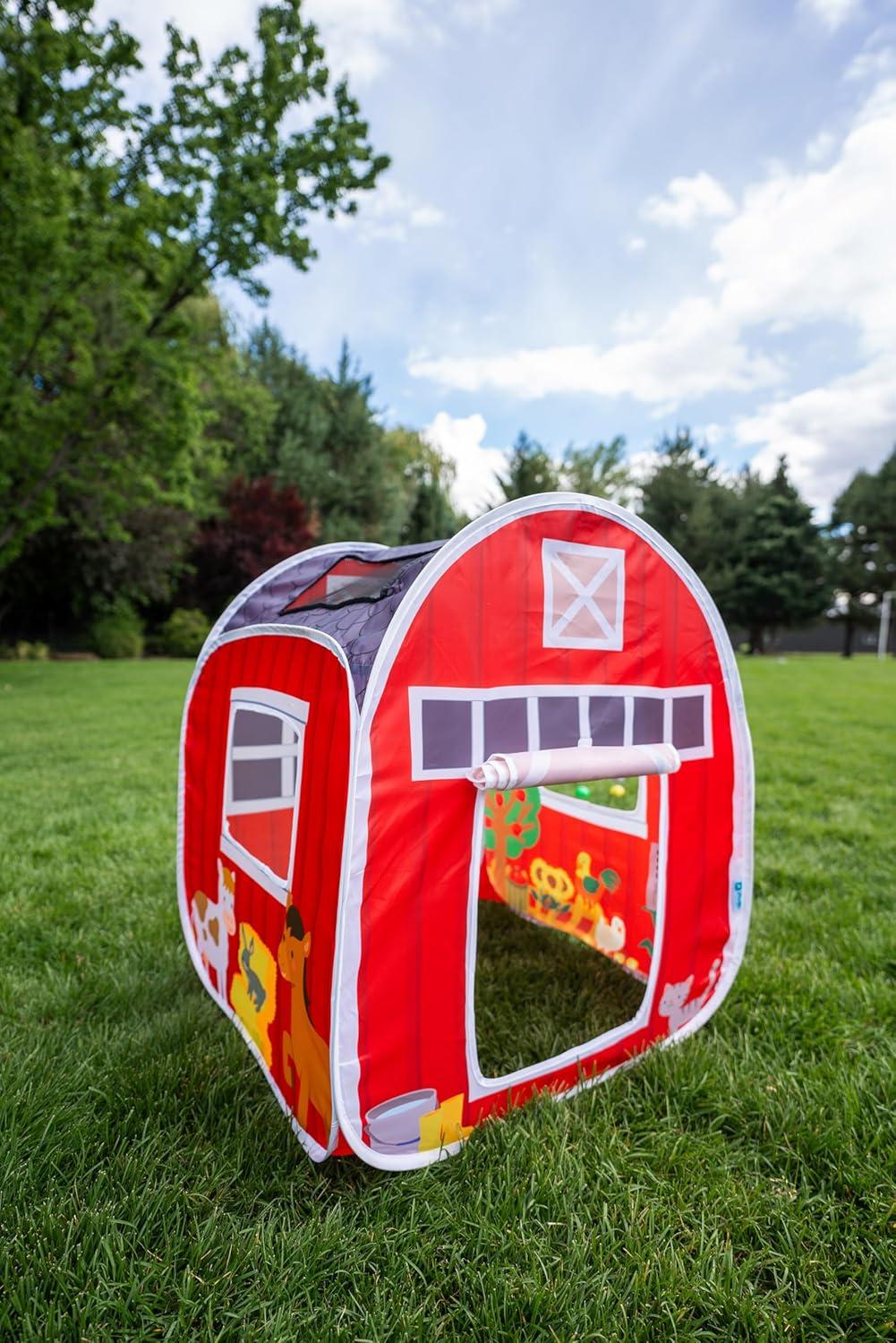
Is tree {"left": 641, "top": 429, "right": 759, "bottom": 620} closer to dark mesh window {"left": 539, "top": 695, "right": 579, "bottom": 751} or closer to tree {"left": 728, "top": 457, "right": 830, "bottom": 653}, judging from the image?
tree {"left": 728, "top": 457, "right": 830, "bottom": 653}

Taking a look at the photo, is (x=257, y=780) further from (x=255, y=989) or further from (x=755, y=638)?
(x=755, y=638)

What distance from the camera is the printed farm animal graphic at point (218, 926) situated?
1921 mm

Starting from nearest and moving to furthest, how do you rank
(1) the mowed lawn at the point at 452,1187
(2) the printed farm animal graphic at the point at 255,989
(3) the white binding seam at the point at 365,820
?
(1) the mowed lawn at the point at 452,1187 < (3) the white binding seam at the point at 365,820 < (2) the printed farm animal graphic at the point at 255,989

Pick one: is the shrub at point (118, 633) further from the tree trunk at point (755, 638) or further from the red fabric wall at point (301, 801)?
the tree trunk at point (755, 638)

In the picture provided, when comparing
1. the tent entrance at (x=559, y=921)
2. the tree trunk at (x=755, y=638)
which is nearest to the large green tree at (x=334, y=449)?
the tree trunk at (x=755, y=638)

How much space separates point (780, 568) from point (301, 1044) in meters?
27.3

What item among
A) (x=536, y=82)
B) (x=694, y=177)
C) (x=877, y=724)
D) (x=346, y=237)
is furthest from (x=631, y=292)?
(x=877, y=724)

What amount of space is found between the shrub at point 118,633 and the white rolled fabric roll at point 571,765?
15910 millimetres

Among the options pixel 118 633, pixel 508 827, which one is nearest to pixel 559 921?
pixel 508 827

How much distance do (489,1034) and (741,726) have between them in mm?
1144

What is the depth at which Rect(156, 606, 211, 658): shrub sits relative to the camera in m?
16.0

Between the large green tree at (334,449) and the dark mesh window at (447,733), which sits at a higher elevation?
the large green tree at (334,449)

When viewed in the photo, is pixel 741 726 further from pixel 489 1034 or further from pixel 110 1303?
pixel 110 1303

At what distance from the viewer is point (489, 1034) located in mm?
1986
